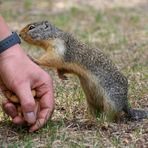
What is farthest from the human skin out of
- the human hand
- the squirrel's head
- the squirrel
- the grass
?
the squirrel's head

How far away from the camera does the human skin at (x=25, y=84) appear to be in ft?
13.4

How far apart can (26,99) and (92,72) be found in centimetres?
117

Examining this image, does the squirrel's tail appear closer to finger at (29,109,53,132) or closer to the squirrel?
the squirrel

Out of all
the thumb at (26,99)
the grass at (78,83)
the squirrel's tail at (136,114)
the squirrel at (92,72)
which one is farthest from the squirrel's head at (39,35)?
the thumb at (26,99)

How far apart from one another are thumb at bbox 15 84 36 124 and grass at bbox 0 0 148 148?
205mm

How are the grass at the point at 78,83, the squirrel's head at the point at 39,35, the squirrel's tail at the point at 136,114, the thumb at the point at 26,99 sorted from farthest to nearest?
the squirrel's head at the point at 39,35 < the squirrel's tail at the point at 136,114 < the grass at the point at 78,83 < the thumb at the point at 26,99

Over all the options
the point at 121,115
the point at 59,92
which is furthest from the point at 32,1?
the point at 121,115

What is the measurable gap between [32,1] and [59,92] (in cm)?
637

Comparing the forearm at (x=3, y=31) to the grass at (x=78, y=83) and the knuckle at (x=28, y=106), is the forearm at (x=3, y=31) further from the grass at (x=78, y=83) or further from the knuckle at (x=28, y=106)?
the grass at (x=78, y=83)

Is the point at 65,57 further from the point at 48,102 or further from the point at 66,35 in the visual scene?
the point at 48,102

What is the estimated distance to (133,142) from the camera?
4.16 m

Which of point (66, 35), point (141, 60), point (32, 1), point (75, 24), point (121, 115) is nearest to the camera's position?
point (121, 115)

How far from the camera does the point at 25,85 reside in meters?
4.08

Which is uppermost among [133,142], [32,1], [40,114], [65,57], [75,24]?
[32,1]
